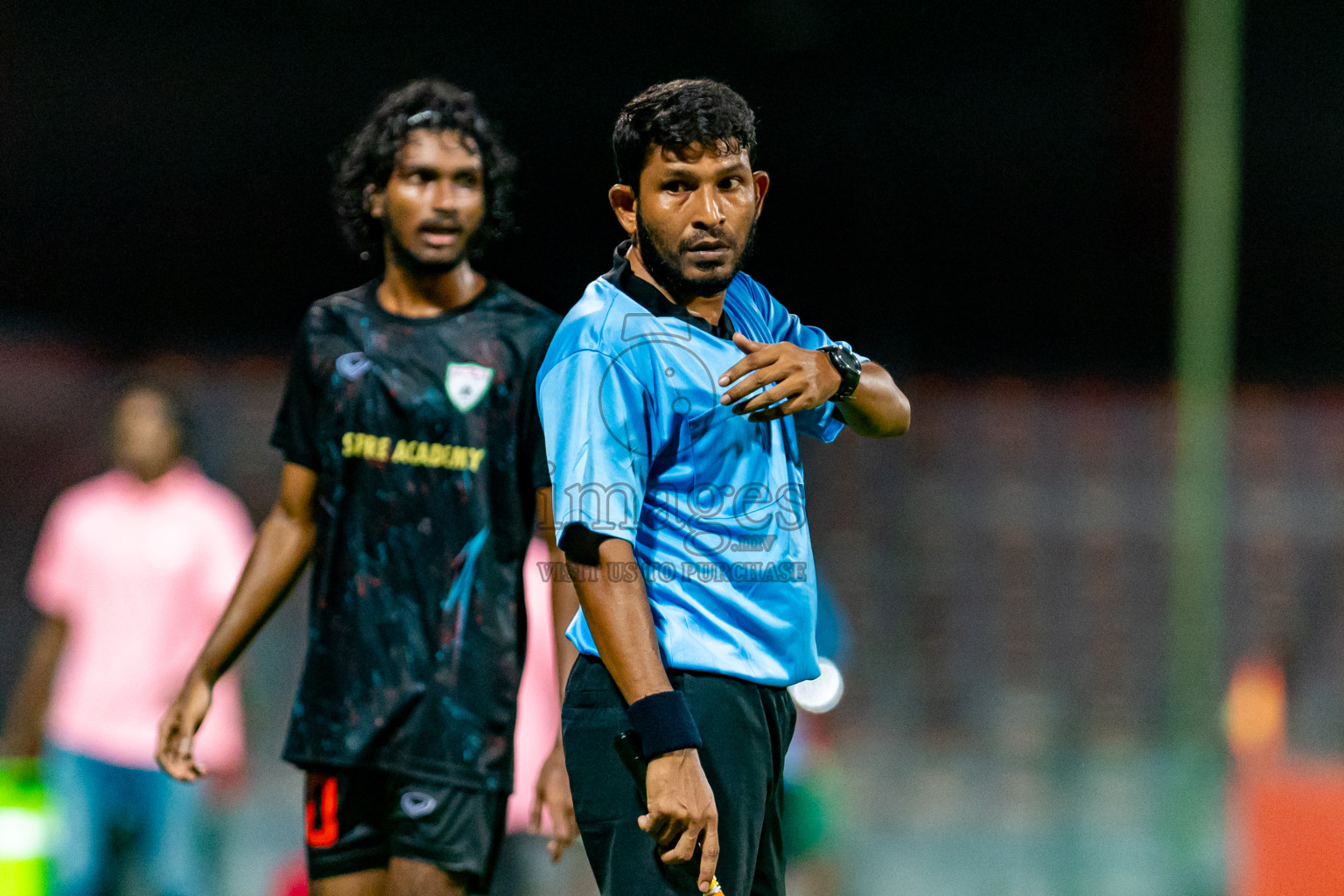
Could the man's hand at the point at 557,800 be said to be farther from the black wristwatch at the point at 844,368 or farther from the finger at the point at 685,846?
the black wristwatch at the point at 844,368

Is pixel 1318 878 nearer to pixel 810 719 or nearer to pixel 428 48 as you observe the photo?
pixel 810 719

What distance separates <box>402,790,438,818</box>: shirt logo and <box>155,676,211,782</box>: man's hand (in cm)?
42

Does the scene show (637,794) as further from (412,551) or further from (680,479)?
(412,551)

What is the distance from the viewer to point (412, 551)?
2.39m

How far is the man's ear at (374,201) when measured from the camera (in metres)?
2.56

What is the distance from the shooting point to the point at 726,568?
1.81 meters

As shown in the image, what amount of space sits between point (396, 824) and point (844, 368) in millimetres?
1155

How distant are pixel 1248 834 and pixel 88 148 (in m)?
7.39

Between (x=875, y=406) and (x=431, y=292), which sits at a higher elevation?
(x=431, y=292)

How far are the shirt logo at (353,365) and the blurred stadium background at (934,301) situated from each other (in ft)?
14.5

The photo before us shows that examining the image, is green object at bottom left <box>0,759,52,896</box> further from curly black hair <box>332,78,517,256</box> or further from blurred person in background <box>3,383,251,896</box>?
curly black hair <box>332,78,517,256</box>

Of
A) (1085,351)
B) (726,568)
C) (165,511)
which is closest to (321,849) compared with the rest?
(726,568)

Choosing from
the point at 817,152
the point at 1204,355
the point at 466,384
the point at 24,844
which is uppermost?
the point at 817,152

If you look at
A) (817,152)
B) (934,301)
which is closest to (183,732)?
(817,152)
